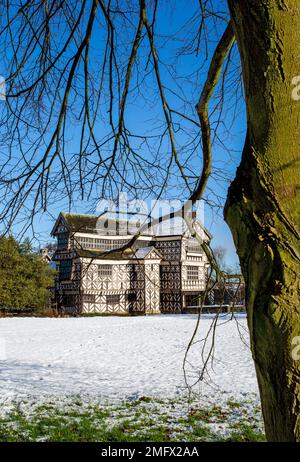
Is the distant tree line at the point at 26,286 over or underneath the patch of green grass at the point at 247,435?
over

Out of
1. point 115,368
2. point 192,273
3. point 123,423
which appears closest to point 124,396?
point 123,423

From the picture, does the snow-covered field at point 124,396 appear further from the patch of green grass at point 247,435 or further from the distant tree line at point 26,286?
the distant tree line at point 26,286

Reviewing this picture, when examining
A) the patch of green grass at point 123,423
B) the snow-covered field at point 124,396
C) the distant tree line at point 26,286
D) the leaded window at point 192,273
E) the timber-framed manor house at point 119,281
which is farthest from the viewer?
the leaded window at point 192,273

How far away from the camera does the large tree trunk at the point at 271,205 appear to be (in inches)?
38.4

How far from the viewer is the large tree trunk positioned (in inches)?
38.4

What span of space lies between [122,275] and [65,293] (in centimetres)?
487

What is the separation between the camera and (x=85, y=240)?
32.3 m

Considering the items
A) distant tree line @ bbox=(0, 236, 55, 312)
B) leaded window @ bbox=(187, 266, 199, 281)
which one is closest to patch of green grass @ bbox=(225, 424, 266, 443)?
distant tree line @ bbox=(0, 236, 55, 312)

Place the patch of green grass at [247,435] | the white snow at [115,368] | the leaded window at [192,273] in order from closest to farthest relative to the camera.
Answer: the patch of green grass at [247,435]
the white snow at [115,368]
the leaded window at [192,273]

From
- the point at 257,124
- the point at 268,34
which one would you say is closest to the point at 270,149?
the point at 257,124

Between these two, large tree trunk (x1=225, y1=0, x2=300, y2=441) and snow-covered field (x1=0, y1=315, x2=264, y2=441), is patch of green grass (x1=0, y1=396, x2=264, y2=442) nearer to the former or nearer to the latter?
snow-covered field (x1=0, y1=315, x2=264, y2=441)

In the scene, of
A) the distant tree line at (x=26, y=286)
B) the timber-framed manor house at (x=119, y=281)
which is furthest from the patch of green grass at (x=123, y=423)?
the timber-framed manor house at (x=119, y=281)

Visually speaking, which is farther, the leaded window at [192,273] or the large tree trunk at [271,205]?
the leaded window at [192,273]

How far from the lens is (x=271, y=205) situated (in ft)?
3.34
